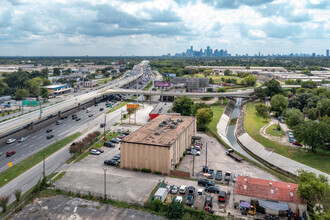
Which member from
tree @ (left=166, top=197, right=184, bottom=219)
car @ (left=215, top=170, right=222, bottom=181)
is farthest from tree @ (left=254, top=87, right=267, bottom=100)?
tree @ (left=166, top=197, right=184, bottom=219)

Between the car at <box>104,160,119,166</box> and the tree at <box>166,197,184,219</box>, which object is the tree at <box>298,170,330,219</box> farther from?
the car at <box>104,160,119,166</box>

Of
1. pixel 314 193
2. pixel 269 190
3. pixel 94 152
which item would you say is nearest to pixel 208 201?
pixel 269 190

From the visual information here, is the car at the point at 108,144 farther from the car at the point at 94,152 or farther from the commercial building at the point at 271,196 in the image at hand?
the commercial building at the point at 271,196

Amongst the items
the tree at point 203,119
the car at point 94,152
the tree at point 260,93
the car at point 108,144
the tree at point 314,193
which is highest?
the tree at point 260,93

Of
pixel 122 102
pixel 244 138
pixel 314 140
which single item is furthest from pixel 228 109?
pixel 314 140

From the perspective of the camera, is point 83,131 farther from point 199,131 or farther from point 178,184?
point 178,184

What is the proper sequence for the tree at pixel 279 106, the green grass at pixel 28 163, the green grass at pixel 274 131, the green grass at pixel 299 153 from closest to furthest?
the green grass at pixel 28 163 < the green grass at pixel 299 153 < the green grass at pixel 274 131 < the tree at pixel 279 106

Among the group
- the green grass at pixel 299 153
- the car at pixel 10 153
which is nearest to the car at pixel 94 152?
the car at pixel 10 153
